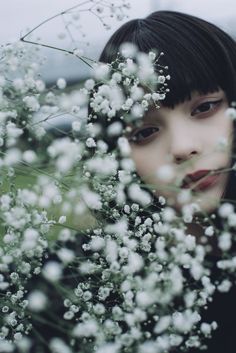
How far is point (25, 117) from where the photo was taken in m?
1.01

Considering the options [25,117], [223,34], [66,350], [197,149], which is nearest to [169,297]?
[66,350]

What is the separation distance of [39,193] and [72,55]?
1.07 feet

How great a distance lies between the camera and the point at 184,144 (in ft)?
4.15

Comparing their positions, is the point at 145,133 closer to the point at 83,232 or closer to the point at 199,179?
the point at 199,179

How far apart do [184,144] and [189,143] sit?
0.4 inches

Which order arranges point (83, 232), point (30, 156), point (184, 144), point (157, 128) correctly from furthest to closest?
point (157, 128)
point (184, 144)
point (83, 232)
point (30, 156)

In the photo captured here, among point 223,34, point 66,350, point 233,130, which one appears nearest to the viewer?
point 66,350

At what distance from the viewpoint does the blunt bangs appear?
1.39 meters

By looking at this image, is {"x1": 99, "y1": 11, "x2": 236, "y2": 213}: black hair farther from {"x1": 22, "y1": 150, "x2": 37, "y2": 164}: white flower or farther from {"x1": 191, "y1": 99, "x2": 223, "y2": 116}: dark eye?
{"x1": 22, "y1": 150, "x2": 37, "y2": 164}: white flower

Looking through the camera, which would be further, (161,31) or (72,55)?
(161,31)

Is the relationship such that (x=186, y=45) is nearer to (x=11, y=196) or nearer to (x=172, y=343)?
(x=11, y=196)

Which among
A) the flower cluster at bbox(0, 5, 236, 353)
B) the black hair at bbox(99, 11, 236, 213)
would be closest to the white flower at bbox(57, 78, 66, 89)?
the flower cluster at bbox(0, 5, 236, 353)

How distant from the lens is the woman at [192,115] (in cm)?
131

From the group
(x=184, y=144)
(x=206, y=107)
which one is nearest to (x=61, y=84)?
(x=184, y=144)
